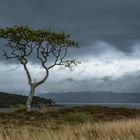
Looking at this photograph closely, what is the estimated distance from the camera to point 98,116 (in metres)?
37.0

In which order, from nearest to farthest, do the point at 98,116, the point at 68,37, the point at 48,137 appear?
1. the point at 48,137
2. the point at 98,116
3. the point at 68,37

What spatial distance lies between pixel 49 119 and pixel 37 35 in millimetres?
18795

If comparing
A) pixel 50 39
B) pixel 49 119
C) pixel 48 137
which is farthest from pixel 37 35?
pixel 48 137

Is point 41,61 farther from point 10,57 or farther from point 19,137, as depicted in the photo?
point 19,137

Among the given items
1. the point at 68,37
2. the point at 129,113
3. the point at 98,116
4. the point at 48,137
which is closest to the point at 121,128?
the point at 48,137

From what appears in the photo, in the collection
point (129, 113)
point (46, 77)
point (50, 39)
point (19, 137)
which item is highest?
point (50, 39)

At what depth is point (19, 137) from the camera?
17250 millimetres

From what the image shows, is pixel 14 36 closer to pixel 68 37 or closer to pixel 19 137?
pixel 68 37

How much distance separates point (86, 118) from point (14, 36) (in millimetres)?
21244

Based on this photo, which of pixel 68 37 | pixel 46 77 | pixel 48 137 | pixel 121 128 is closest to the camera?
pixel 48 137

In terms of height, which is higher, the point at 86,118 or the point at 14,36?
the point at 14,36

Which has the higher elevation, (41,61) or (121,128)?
(41,61)

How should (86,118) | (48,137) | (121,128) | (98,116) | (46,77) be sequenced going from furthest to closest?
(46,77) → (98,116) → (86,118) → (121,128) → (48,137)

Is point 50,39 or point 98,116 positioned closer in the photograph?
point 98,116
